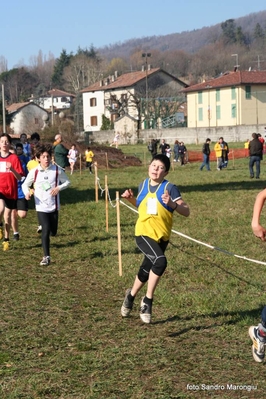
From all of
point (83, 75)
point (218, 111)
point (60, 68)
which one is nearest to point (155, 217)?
point (218, 111)

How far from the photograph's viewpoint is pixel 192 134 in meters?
71.9

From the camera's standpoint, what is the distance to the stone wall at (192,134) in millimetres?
67562

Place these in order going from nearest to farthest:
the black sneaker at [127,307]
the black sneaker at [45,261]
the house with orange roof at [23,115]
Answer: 1. the black sneaker at [127,307]
2. the black sneaker at [45,261]
3. the house with orange roof at [23,115]

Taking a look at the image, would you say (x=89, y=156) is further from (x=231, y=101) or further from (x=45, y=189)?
(x=231, y=101)

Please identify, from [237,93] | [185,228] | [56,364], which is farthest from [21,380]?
[237,93]

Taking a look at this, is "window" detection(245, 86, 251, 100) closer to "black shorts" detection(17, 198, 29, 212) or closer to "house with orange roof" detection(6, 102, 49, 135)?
"house with orange roof" detection(6, 102, 49, 135)

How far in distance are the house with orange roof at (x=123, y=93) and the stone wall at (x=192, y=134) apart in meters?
16.0

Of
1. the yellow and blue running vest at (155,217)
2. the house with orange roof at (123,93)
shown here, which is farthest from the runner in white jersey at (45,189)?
the house with orange roof at (123,93)

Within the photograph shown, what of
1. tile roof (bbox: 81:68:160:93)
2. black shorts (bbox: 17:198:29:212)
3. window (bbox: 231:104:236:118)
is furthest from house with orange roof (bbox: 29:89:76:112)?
black shorts (bbox: 17:198:29:212)

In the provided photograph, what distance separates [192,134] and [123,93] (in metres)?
35.8

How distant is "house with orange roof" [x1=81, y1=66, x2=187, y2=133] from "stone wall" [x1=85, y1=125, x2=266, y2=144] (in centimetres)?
1596

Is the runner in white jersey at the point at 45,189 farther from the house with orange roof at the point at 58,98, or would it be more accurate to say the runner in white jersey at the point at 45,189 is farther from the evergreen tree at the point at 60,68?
the evergreen tree at the point at 60,68

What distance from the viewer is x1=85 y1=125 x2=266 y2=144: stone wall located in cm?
6756

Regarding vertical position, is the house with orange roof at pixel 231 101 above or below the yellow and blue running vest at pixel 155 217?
above
